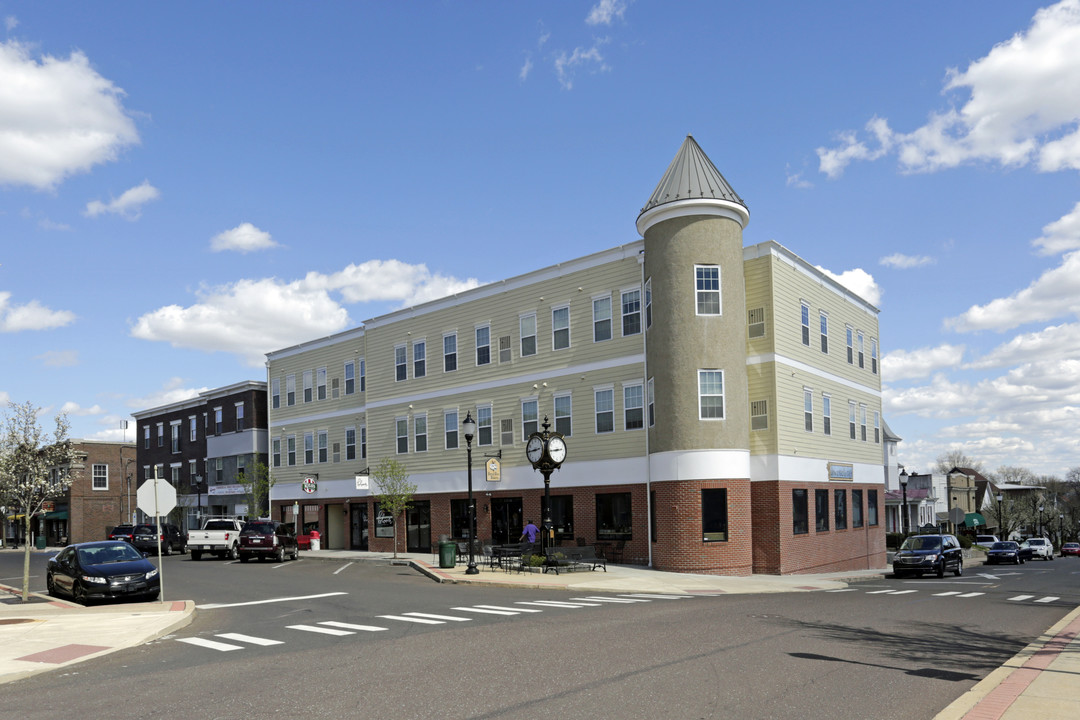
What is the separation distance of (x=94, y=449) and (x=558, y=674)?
7499 cm

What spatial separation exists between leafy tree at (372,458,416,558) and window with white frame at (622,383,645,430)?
1200 centimetres

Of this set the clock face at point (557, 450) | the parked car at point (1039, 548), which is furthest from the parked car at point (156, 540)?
the parked car at point (1039, 548)

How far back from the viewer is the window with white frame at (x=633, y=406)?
32719mm

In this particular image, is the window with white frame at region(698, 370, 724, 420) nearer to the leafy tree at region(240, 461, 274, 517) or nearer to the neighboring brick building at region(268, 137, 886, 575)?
the neighboring brick building at region(268, 137, 886, 575)

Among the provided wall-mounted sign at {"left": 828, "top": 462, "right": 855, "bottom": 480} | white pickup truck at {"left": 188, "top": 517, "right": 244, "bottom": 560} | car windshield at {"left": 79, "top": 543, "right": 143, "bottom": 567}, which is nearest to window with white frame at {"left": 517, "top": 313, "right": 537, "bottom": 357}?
wall-mounted sign at {"left": 828, "top": 462, "right": 855, "bottom": 480}

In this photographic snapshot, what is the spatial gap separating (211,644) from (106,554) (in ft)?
32.2

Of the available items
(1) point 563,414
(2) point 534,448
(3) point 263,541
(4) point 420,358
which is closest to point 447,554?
(2) point 534,448

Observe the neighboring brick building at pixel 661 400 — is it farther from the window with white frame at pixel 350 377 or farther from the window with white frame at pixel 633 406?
the window with white frame at pixel 350 377

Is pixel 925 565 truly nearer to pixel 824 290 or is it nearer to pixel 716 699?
pixel 824 290

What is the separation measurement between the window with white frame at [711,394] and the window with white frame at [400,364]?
1769cm

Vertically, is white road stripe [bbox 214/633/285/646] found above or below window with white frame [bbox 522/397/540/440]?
below

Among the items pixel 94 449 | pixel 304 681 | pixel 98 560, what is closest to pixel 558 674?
pixel 304 681

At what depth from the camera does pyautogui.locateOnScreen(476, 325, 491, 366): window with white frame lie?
39062 millimetres

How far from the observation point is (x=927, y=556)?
32219 millimetres
